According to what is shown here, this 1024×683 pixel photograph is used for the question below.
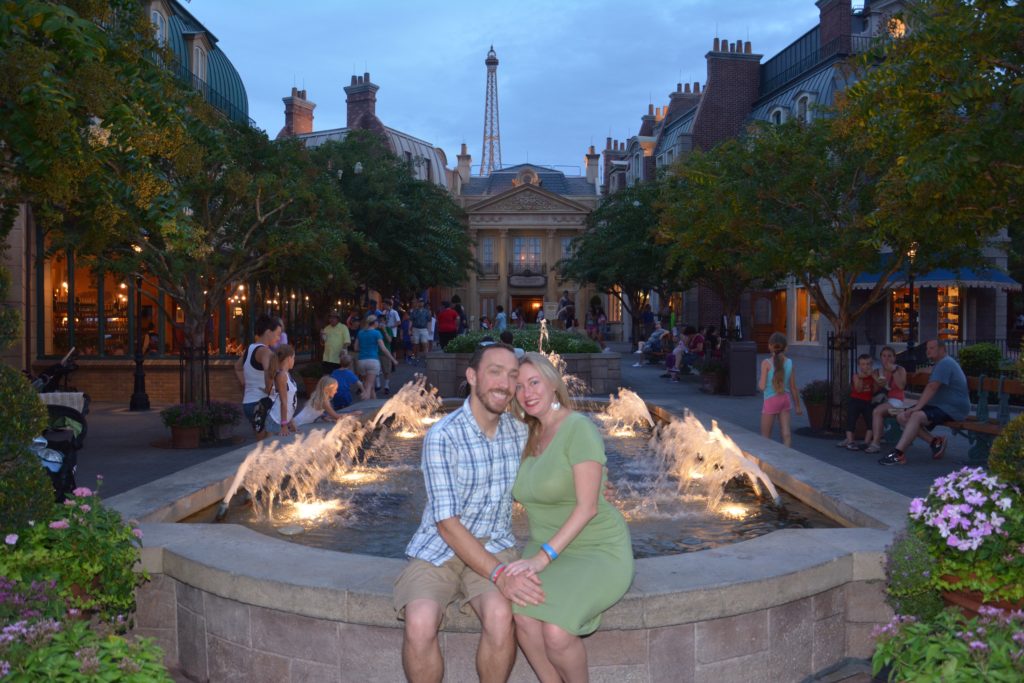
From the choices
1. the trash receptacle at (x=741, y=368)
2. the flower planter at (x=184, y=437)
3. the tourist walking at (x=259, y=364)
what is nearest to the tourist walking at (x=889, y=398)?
the tourist walking at (x=259, y=364)

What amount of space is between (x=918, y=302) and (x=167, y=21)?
27.8 m

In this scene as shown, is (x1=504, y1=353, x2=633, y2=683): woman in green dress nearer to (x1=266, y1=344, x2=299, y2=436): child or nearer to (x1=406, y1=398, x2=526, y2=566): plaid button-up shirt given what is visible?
(x1=406, y1=398, x2=526, y2=566): plaid button-up shirt

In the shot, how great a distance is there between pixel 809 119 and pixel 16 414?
124 feet

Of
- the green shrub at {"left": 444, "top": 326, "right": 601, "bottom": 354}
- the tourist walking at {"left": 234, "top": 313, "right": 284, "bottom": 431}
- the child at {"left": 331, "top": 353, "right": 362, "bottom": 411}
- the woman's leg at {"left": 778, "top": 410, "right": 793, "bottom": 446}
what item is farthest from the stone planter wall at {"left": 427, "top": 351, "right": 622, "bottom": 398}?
the tourist walking at {"left": 234, "top": 313, "right": 284, "bottom": 431}

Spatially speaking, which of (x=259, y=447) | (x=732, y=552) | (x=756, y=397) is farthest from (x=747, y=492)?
(x=756, y=397)

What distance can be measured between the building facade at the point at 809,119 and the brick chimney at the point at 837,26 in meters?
0.04

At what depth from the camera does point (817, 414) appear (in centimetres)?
1450

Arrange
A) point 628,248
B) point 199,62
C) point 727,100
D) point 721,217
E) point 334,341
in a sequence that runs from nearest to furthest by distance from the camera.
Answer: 1. point 721,217
2. point 334,341
3. point 199,62
4. point 628,248
5. point 727,100

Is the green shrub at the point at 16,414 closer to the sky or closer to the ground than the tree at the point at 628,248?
closer to the ground

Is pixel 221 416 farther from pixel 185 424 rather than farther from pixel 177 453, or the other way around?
pixel 177 453

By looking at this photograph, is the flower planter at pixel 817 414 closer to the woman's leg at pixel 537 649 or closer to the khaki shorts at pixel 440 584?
the khaki shorts at pixel 440 584

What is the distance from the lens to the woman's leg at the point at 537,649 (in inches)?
154

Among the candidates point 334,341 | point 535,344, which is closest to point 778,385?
point 334,341

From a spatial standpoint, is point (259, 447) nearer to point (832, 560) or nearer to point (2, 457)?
point (2, 457)
